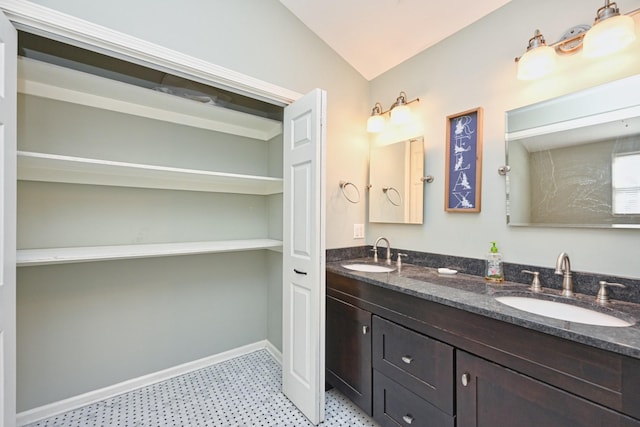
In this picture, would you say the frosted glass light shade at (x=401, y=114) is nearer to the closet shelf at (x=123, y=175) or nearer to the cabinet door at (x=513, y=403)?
the closet shelf at (x=123, y=175)

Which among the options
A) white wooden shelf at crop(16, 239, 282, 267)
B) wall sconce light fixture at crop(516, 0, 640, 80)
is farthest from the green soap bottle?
white wooden shelf at crop(16, 239, 282, 267)

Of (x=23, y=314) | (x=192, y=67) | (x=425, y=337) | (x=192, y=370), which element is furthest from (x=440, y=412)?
(x=23, y=314)

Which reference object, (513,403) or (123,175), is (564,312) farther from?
(123,175)

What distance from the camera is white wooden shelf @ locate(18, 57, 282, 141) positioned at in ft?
5.23

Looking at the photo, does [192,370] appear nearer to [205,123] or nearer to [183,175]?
[183,175]

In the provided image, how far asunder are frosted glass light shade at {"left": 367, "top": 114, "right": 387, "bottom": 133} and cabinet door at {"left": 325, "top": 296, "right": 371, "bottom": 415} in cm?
143

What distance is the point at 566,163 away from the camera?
1.40m

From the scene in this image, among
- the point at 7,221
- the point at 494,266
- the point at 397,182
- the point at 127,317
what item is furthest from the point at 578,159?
the point at 127,317

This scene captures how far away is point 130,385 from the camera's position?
1.99 metres

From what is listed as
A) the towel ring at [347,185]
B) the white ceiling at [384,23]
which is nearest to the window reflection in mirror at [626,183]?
the white ceiling at [384,23]

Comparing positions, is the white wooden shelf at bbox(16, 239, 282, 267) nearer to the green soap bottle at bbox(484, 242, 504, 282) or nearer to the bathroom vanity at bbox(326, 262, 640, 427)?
the bathroom vanity at bbox(326, 262, 640, 427)

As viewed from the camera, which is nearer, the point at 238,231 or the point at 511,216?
the point at 511,216

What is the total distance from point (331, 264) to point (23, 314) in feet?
6.48

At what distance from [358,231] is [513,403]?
155 cm
